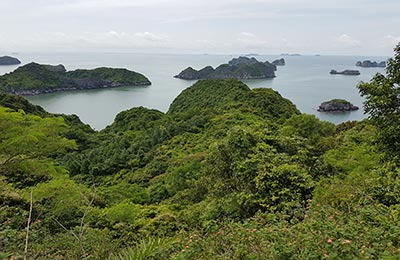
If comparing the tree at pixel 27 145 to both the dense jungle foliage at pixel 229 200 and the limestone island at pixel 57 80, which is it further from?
the limestone island at pixel 57 80

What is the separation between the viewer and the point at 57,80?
7475 centimetres

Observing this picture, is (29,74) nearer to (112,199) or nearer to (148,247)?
(112,199)

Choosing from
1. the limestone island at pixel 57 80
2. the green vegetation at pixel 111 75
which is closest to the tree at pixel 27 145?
the limestone island at pixel 57 80

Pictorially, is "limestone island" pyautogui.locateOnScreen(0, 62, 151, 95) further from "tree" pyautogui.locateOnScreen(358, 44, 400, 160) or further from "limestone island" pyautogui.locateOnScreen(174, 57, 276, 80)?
"tree" pyautogui.locateOnScreen(358, 44, 400, 160)

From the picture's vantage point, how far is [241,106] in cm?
2948

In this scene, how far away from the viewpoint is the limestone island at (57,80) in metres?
66.9

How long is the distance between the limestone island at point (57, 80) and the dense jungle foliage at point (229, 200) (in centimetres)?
5756

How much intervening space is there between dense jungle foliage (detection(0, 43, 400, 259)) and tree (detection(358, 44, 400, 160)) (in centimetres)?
2

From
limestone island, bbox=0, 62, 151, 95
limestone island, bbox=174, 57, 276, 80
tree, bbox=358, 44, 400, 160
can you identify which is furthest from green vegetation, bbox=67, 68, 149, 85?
tree, bbox=358, 44, 400, 160

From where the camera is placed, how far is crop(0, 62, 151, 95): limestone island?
220 ft

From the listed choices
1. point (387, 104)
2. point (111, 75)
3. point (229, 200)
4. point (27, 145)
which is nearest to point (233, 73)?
point (111, 75)

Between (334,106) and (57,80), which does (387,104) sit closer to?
(334,106)

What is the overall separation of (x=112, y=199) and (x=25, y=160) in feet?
23.9

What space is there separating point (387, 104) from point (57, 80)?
77.0 metres
